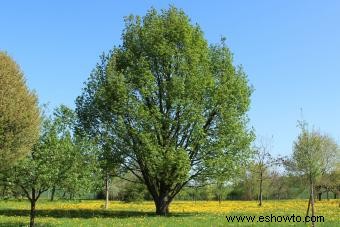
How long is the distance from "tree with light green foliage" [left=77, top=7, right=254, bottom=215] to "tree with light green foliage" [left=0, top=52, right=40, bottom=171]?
14083mm

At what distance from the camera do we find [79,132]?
4203 centimetres

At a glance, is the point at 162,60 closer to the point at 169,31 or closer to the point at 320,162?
the point at 169,31

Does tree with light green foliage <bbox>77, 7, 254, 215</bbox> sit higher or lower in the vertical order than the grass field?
higher

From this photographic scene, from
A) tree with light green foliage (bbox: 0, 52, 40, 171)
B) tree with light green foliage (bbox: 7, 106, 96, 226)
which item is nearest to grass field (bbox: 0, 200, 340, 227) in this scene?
tree with light green foliage (bbox: 7, 106, 96, 226)

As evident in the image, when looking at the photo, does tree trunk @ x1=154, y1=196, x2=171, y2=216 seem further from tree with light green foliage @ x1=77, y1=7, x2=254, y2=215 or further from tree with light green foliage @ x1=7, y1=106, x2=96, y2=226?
tree with light green foliage @ x1=7, y1=106, x2=96, y2=226

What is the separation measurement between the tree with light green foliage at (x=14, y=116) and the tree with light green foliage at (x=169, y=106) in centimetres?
1408

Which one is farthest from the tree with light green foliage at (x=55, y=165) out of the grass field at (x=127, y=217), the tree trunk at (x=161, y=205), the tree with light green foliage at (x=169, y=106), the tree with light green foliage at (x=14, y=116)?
the tree trunk at (x=161, y=205)

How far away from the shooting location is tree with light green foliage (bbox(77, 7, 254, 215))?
1577 inches

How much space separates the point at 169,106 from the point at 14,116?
59.8 ft

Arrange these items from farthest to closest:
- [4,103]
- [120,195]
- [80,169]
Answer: [120,195], [80,169], [4,103]

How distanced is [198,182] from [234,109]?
7761mm

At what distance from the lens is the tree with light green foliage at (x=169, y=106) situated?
40062mm

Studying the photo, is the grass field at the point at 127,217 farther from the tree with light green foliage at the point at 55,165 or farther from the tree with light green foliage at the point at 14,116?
the tree with light green foliage at the point at 14,116

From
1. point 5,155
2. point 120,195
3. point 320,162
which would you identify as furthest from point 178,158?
point 120,195
